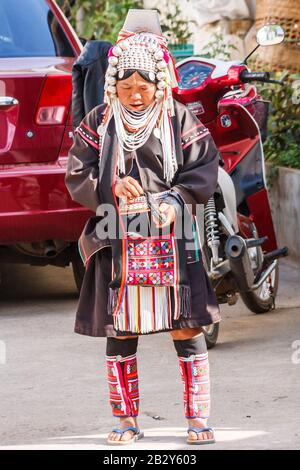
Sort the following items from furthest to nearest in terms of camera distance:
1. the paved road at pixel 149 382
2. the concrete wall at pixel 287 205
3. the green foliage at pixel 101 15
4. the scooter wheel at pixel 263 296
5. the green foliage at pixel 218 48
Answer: the green foliage at pixel 101 15, the green foliage at pixel 218 48, the concrete wall at pixel 287 205, the scooter wheel at pixel 263 296, the paved road at pixel 149 382

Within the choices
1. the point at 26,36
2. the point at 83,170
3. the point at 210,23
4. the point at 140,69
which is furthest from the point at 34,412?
the point at 210,23

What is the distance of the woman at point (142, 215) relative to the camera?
15.3 ft

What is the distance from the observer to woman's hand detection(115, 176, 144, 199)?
15.1ft

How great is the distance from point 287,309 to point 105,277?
2.72m

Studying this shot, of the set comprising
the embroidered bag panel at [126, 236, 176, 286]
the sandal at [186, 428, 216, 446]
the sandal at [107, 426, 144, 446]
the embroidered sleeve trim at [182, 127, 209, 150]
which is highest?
the embroidered sleeve trim at [182, 127, 209, 150]

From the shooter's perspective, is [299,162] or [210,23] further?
[210,23]

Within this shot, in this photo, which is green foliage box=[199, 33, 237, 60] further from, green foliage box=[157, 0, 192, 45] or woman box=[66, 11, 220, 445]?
woman box=[66, 11, 220, 445]

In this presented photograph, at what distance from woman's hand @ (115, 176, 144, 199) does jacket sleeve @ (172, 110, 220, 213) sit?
14cm

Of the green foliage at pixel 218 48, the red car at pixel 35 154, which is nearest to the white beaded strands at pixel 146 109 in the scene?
the red car at pixel 35 154

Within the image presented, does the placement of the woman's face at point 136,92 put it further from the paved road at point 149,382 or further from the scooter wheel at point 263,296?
the scooter wheel at point 263,296

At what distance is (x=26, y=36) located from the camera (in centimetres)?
762

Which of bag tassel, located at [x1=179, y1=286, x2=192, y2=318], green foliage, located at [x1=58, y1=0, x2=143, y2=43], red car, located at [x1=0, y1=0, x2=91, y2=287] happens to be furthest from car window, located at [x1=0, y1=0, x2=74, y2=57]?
green foliage, located at [x1=58, y1=0, x2=143, y2=43]

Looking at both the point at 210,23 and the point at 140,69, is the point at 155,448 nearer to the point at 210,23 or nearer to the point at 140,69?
the point at 140,69

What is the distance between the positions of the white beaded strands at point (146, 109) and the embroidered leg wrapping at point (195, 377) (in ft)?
2.03
